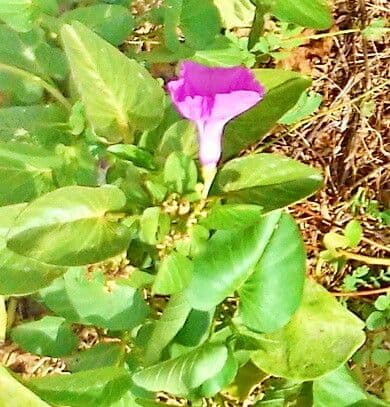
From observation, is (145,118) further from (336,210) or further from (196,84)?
(336,210)

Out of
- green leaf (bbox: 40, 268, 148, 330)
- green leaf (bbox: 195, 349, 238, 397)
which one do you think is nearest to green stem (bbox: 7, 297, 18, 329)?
green leaf (bbox: 40, 268, 148, 330)

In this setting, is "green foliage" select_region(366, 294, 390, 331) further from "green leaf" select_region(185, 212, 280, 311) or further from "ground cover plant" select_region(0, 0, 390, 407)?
"green leaf" select_region(185, 212, 280, 311)

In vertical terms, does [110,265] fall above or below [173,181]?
below

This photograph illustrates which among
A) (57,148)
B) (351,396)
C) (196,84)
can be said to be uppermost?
(196,84)

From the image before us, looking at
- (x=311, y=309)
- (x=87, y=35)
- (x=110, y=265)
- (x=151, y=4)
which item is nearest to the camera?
(x=87, y=35)

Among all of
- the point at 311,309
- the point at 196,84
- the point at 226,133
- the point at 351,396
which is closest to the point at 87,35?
the point at 196,84

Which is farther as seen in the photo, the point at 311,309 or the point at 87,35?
the point at 311,309
